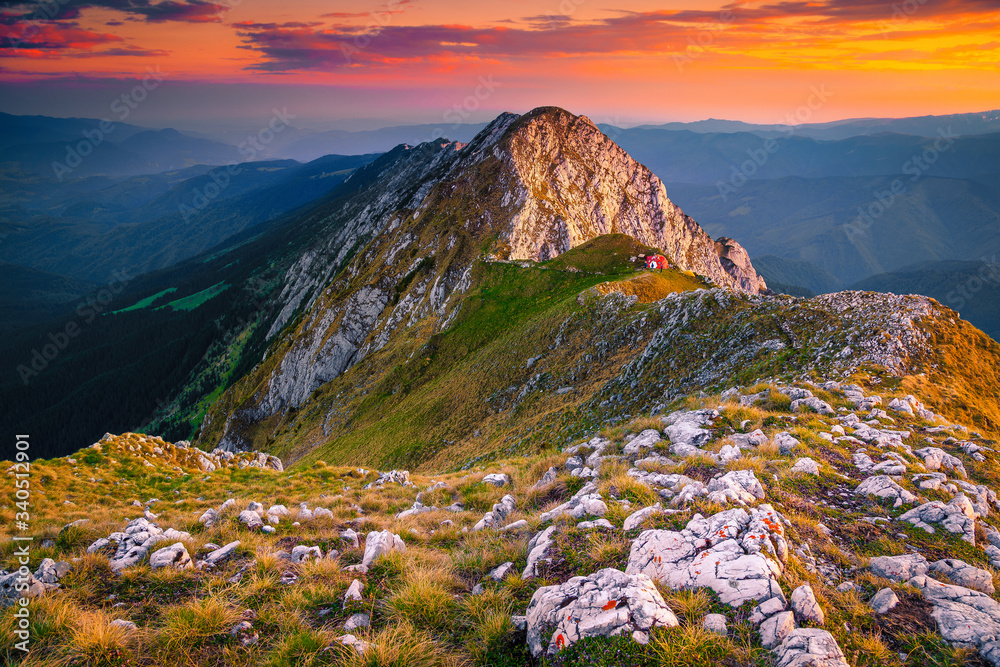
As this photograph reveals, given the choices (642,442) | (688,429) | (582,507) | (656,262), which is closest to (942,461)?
(688,429)

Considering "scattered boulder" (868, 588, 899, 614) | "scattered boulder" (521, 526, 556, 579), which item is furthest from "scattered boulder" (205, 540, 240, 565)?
"scattered boulder" (868, 588, 899, 614)

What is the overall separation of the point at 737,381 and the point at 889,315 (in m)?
7.11

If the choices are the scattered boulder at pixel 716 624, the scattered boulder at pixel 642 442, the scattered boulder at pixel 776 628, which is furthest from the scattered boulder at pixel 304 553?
the scattered boulder at pixel 642 442

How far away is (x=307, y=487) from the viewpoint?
17031 mm

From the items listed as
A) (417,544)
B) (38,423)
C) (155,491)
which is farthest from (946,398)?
(38,423)

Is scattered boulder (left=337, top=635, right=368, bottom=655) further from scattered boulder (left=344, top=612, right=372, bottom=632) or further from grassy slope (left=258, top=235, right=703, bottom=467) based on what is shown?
grassy slope (left=258, top=235, right=703, bottom=467)

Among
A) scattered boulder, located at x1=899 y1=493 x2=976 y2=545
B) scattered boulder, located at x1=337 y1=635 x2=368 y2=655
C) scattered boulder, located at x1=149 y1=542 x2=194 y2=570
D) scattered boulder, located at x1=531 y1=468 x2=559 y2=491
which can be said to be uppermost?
scattered boulder, located at x1=899 y1=493 x2=976 y2=545

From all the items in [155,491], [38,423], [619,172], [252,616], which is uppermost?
[619,172]

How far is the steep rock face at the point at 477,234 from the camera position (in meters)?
76.7

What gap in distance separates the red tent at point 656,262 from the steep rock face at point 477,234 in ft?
77.8

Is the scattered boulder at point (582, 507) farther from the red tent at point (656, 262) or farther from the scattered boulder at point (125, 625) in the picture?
the red tent at point (656, 262)

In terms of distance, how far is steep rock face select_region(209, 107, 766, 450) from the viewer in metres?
76.7

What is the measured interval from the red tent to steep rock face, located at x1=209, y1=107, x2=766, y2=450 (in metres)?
23.7

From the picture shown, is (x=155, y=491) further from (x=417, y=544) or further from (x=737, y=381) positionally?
(x=737, y=381)
